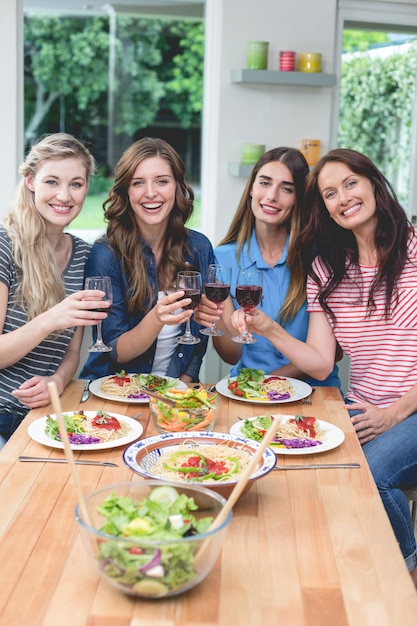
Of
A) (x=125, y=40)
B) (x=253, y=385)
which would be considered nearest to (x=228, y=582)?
(x=253, y=385)

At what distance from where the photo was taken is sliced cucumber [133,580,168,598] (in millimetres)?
1133

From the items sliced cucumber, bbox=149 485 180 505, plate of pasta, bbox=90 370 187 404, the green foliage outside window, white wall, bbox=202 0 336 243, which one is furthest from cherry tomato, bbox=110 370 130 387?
the green foliage outside window

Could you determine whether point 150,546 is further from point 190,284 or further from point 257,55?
point 257,55

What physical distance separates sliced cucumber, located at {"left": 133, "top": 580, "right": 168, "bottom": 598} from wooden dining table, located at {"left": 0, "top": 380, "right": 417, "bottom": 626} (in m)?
0.03

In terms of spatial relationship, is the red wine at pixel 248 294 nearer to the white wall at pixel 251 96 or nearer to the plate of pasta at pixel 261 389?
the plate of pasta at pixel 261 389

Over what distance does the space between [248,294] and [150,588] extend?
1.14 meters

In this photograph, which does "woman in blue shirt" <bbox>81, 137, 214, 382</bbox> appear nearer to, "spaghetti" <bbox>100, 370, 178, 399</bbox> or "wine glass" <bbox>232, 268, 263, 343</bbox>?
"spaghetti" <bbox>100, 370, 178, 399</bbox>

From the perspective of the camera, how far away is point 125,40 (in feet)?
25.8

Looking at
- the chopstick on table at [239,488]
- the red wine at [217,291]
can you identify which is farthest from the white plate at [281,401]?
the chopstick on table at [239,488]

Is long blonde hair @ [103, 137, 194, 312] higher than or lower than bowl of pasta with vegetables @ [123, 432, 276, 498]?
higher

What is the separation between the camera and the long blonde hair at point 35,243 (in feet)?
7.70

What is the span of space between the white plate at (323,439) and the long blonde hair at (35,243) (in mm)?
773

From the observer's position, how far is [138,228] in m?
2.70

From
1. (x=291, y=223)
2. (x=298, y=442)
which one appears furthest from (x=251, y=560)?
(x=291, y=223)
